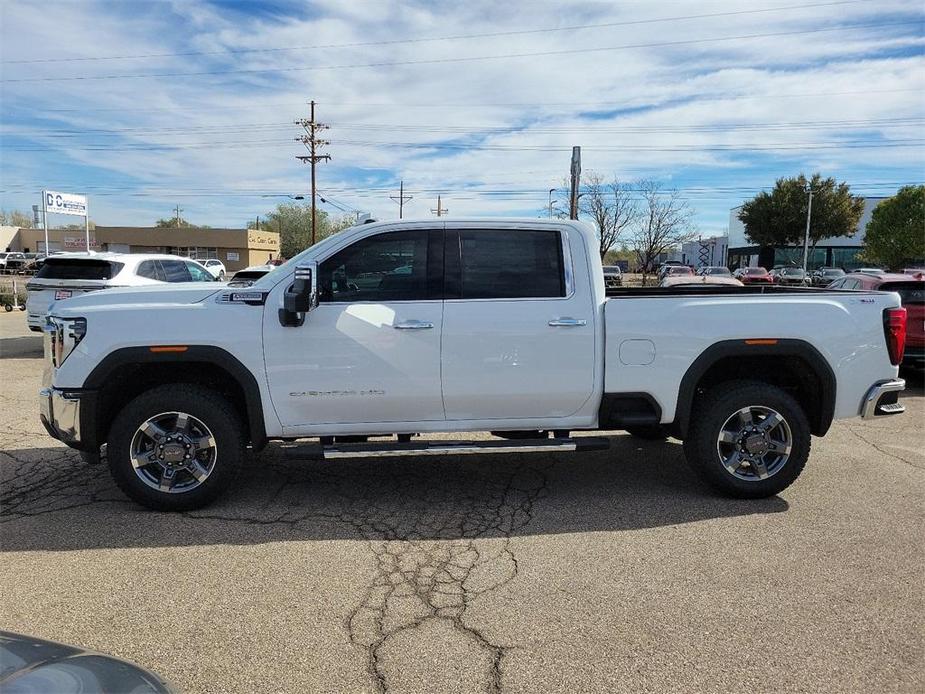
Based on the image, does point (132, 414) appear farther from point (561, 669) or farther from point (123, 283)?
point (123, 283)

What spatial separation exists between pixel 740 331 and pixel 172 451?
13.1 feet

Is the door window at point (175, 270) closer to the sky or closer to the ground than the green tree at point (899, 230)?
closer to the ground

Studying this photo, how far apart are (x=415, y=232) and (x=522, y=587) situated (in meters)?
2.47

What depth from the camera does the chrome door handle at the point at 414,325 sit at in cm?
446

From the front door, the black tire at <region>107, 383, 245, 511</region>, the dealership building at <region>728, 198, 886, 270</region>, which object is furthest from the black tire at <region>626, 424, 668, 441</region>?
the dealership building at <region>728, 198, 886, 270</region>

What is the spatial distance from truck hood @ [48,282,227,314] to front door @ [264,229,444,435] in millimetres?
559

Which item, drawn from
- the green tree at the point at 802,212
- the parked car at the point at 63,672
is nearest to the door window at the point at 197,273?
the parked car at the point at 63,672

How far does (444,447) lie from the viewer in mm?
4555

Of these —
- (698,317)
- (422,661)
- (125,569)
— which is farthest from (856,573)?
(125,569)

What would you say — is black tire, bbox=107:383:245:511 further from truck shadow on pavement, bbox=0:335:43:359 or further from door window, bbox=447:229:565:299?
truck shadow on pavement, bbox=0:335:43:359

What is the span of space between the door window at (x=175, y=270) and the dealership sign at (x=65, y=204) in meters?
19.3

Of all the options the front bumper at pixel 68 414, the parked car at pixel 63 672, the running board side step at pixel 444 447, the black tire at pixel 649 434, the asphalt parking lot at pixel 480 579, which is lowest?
the asphalt parking lot at pixel 480 579

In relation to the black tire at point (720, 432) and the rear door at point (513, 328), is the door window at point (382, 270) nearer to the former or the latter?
the rear door at point (513, 328)

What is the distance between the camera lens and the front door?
4426mm
